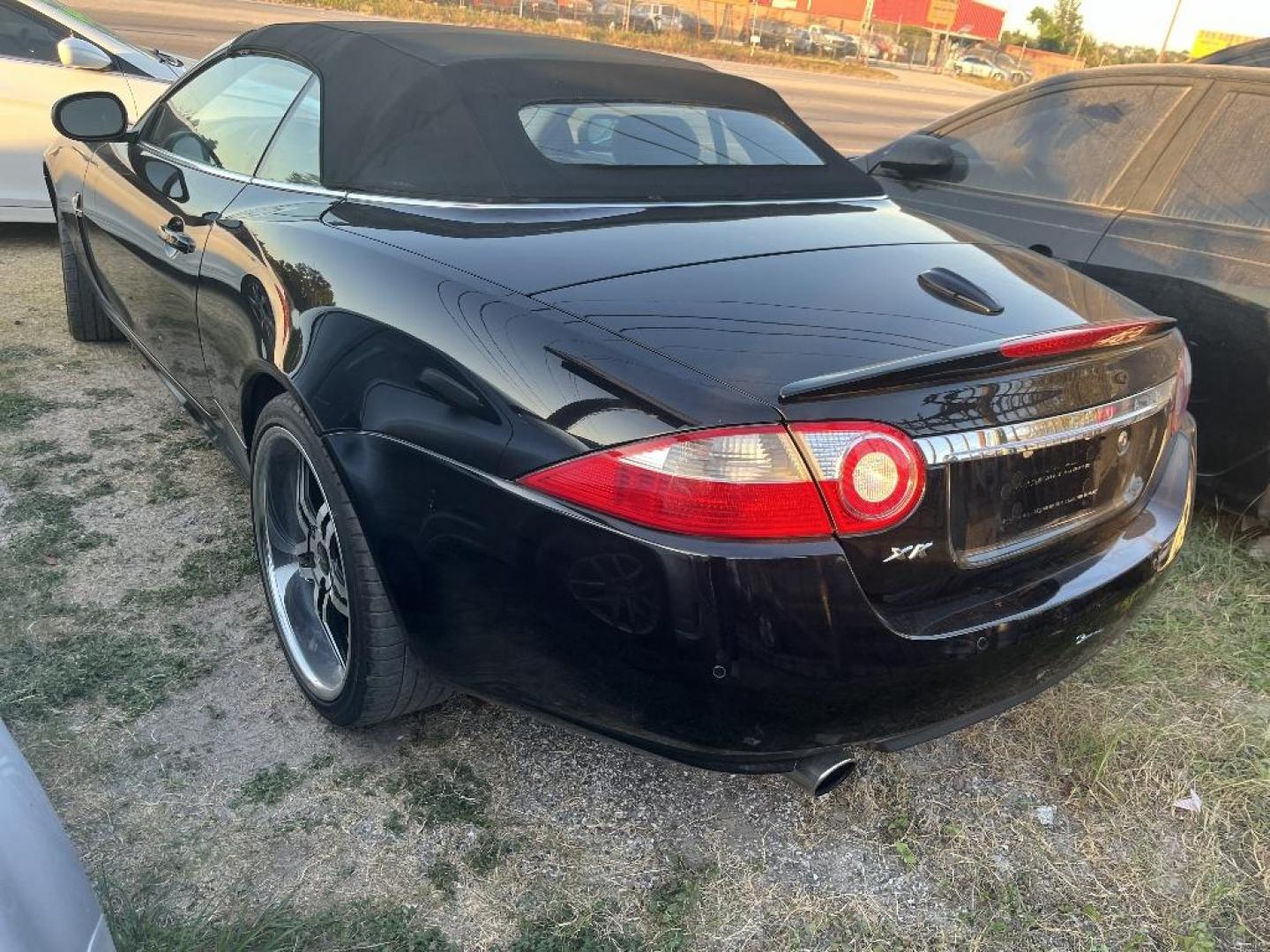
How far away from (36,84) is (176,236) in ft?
12.3

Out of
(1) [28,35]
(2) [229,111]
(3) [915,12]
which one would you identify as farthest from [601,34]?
(3) [915,12]

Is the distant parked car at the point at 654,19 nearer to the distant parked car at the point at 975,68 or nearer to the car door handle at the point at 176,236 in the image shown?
the distant parked car at the point at 975,68

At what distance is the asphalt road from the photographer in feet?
51.4

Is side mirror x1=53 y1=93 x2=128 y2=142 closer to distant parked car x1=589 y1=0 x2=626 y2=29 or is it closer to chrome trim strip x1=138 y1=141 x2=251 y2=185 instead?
chrome trim strip x1=138 y1=141 x2=251 y2=185

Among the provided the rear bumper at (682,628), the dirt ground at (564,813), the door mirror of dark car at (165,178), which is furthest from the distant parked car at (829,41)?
the rear bumper at (682,628)

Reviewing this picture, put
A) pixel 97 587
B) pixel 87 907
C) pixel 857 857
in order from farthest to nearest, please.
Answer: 1. pixel 97 587
2. pixel 857 857
3. pixel 87 907

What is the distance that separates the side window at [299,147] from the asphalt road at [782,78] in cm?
1014

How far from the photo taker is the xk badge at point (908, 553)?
1.64 meters

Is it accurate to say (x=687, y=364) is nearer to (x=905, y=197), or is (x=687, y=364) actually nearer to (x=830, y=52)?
(x=905, y=197)

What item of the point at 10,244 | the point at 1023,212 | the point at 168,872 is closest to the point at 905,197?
the point at 1023,212

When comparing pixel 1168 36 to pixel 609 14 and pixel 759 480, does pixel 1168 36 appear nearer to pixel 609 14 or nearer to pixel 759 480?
pixel 609 14

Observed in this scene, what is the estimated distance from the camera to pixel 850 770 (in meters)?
1.91

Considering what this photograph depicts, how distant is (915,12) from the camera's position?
59.4 meters

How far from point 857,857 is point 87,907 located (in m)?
1.48
